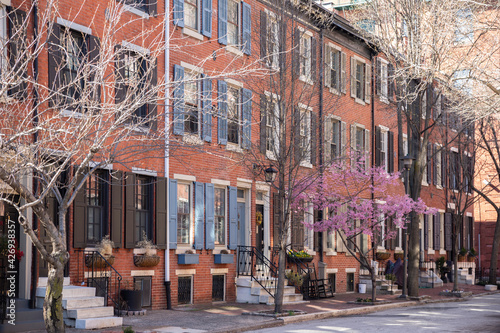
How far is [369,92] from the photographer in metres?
31.5

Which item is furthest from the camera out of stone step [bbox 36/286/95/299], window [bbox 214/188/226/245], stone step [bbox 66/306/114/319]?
window [bbox 214/188/226/245]

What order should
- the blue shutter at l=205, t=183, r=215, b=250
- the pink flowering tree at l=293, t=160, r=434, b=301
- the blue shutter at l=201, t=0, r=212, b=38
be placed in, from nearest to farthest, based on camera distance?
the blue shutter at l=205, t=183, r=215, b=250 < the blue shutter at l=201, t=0, r=212, b=38 < the pink flowering tree at l=293, t=160, r=434, b=301

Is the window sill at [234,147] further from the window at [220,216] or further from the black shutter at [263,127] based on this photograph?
the window at [220,216]

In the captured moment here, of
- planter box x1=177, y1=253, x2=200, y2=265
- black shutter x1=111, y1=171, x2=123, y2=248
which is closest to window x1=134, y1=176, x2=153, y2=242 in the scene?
black shutter x1=111, y1=171, x2=123, y2=248

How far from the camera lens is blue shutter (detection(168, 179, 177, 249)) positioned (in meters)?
19.8

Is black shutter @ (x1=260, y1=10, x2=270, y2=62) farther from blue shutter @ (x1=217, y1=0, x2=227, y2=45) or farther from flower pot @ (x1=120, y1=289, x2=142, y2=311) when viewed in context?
flower pot @ (x1=120, y1=289, x2=142, y2=311)

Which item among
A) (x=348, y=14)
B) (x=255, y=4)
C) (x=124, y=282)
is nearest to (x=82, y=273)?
(x=124, y=282)

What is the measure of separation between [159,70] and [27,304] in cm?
764

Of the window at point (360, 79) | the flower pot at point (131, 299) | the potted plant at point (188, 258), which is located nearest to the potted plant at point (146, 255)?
the potted plant at point (188, 258)

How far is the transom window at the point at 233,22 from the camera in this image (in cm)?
2300

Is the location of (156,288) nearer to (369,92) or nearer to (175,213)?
(175,213)

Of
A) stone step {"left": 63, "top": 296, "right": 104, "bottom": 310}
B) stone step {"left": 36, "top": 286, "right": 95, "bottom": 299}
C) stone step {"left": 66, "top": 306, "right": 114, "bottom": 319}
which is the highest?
stone step {"left": 36, "top": 286, "right": 95, "bottom": 299}

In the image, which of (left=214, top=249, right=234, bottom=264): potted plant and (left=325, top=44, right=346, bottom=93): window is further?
(left=325, top=44, right=346, bottom=93): window

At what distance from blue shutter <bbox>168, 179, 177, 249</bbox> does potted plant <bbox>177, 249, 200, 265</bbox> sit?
36cm
